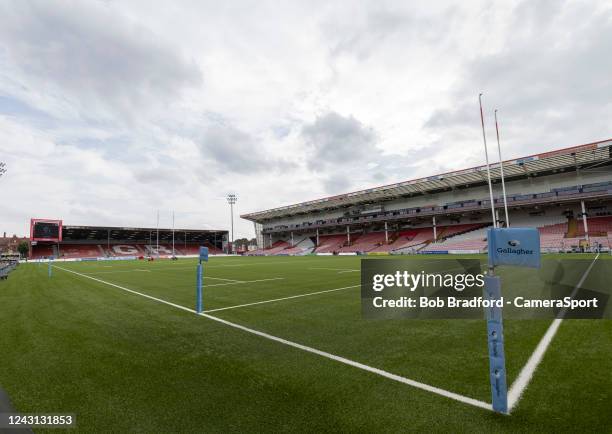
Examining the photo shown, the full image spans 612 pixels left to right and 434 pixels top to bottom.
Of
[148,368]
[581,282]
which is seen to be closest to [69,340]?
[148,368]

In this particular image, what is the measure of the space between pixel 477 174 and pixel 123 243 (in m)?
87.2

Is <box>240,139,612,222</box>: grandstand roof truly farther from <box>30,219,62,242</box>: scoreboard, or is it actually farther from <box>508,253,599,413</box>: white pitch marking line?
<box>30,219,62,242</box>: scoreboard

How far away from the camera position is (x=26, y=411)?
2857 millimetres

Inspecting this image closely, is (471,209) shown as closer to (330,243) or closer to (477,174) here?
(477,174)

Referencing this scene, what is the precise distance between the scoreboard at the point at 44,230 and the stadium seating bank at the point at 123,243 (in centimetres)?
743

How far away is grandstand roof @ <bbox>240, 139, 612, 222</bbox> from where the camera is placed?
36938 mm

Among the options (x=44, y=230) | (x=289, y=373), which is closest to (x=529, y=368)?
(x=289, y=373)

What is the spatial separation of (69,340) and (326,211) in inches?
2851

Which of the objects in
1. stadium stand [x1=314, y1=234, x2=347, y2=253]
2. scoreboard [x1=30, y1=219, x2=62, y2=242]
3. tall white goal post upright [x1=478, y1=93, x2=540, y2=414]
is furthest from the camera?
stadium stand [x1=314, y1=234, x2=347, y2=253]

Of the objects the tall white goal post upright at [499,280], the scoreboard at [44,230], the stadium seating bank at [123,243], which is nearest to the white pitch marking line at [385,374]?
the tall white goal post upright at [499,280]

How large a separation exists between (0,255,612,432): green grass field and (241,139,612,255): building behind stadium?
3726cm

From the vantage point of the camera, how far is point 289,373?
3.64m

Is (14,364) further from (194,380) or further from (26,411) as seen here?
(194,380)

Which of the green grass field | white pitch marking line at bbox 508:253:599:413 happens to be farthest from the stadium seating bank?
white pitch marking line at bbox 508:253:599:413
